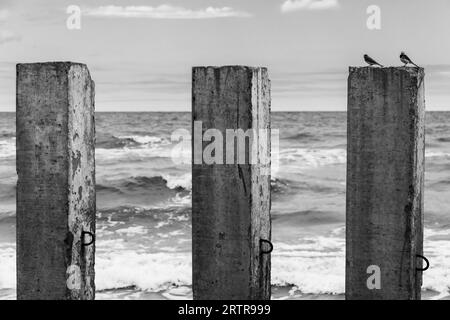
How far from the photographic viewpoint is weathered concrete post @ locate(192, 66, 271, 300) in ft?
10.5

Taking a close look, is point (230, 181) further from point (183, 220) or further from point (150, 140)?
point (150, 140)

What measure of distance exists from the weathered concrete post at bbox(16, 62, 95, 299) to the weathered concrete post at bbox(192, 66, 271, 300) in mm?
512

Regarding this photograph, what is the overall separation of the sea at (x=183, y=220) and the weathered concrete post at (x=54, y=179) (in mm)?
5377

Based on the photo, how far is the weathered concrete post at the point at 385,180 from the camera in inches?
126

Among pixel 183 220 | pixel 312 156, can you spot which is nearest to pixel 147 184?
pixel 183 220

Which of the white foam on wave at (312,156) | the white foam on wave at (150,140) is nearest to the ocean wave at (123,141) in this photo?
the white foam on wave at (150,140)

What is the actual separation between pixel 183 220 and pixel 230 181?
11934 millimetres

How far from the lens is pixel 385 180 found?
3236 mm

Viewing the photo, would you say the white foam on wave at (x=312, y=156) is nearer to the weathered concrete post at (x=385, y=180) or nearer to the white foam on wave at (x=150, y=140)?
the white foam on wave at (x=150, y=140)

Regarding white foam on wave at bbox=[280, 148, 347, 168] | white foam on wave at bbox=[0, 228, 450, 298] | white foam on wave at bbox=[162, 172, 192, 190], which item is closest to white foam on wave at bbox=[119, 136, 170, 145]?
white foam on wave at bbox=[280, 148, 347, 168]

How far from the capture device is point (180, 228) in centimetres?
1415
